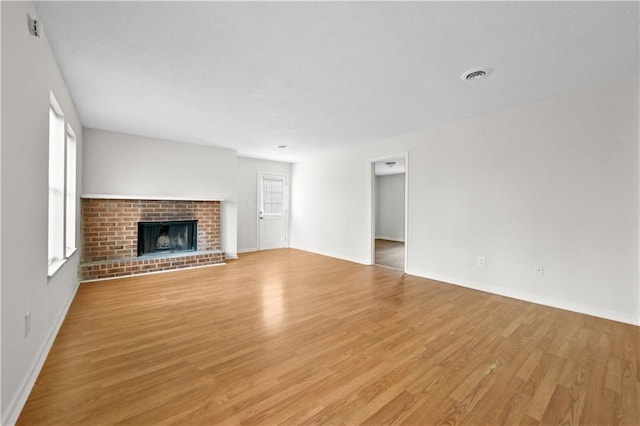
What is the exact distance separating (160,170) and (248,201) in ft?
7.20

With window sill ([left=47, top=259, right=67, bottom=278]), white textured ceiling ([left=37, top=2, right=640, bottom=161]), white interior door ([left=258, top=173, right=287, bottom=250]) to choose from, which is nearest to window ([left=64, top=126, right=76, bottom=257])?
white textured ceiling ([left=37, top=2, right=640, bottom=161])

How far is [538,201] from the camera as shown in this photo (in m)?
3.13

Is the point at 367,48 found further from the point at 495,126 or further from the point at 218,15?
the point at 495,126

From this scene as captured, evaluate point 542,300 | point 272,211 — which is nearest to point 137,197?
point 272,211

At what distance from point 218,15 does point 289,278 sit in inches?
136

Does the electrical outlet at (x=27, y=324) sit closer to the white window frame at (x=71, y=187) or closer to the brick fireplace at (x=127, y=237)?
the white window frame at (x=71, y=187)

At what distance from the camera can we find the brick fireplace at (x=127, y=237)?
4156mm

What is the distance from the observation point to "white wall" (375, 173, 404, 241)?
8.99m

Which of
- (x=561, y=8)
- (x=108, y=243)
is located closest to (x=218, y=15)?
(x=561, y=8)

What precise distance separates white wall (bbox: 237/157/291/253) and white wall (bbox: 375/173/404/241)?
4756 millimetres

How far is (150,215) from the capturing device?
4738mm

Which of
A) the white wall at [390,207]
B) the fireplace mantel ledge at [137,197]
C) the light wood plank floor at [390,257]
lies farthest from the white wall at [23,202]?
the white wall at [390,207]

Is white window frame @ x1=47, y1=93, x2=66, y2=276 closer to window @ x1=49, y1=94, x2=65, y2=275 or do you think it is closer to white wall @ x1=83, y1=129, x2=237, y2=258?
window @ x1=49, y1=94, x2=65, y2=275

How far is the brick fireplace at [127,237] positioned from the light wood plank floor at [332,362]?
2.92ft
